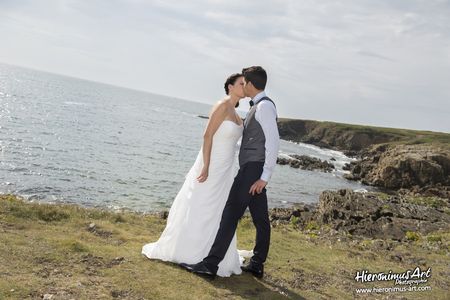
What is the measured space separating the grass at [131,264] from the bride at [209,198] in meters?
0.30

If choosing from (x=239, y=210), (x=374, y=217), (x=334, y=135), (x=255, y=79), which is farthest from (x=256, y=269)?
(x=334, y=135)

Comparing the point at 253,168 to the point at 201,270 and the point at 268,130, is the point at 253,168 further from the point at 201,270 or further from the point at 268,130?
the point at 201,270

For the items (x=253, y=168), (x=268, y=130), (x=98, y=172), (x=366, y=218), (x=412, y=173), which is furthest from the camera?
(x=412, y=173)

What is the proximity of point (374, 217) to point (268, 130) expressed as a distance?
57.8 feet

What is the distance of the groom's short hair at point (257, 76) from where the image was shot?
6969 millimetres

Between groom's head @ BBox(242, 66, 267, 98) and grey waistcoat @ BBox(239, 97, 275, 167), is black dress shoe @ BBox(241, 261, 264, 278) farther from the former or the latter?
groom's head @ BBox(242, 66, 267, 98)

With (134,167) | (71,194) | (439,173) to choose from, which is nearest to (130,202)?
(71,194)

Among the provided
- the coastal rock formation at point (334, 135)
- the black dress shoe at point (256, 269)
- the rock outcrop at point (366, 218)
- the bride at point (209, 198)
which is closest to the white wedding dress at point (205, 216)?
the bride at point (209, 198)

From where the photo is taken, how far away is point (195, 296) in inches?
245

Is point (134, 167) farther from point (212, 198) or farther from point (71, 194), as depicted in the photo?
point (212, 198)

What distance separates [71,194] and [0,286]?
19693mm

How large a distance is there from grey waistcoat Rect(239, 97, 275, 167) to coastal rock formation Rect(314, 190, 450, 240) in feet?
41.3

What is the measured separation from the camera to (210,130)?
7.28 meters

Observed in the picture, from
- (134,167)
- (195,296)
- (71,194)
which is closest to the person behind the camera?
(195,296)
